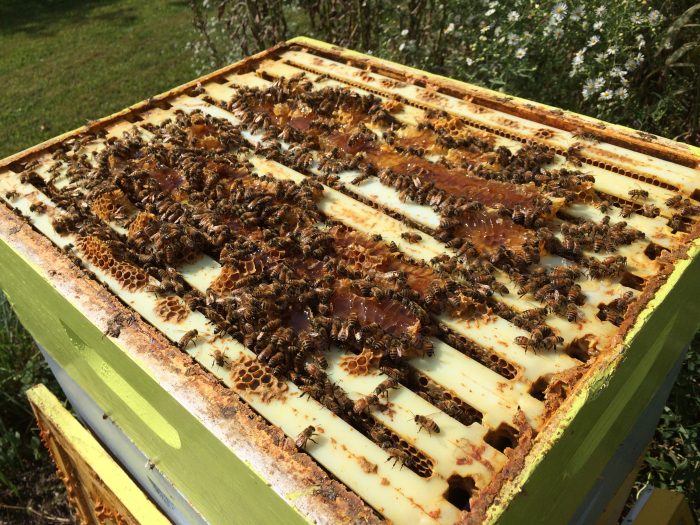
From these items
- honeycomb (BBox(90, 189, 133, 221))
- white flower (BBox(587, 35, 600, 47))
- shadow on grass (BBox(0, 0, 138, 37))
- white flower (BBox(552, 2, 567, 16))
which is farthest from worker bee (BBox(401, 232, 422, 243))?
shadow on grass (BBox(0, 0, 138, 37))

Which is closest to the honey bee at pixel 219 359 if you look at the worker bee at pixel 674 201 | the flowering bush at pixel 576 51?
the worker bee at pixel 674 201

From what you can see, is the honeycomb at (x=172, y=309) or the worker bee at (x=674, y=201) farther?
the worker bee at (x=674, y=201)

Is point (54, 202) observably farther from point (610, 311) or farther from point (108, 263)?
point (610, 311)

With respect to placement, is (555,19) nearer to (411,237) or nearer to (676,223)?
(676,223)

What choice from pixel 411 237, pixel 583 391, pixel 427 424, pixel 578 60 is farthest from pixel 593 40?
pixel 427 424

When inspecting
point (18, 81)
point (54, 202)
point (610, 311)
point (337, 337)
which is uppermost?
point (610, 311)

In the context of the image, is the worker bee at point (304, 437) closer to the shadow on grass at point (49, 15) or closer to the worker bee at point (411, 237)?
the worker bee at point (411, 237)

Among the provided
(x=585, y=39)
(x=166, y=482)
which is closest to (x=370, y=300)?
(x=166, y=482)
